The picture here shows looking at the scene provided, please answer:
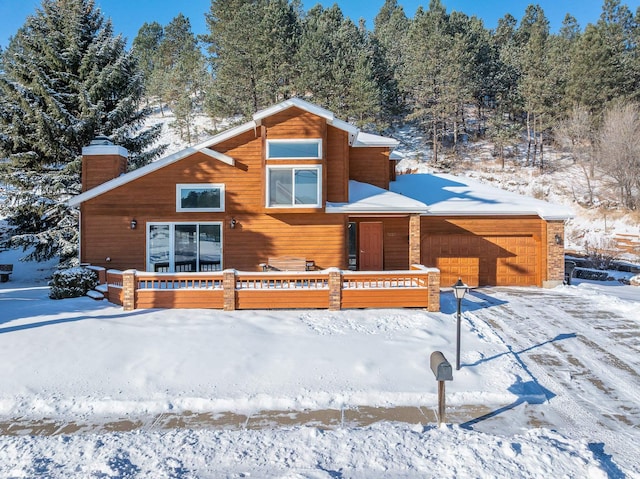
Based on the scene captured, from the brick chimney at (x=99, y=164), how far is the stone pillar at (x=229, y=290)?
6.52 m

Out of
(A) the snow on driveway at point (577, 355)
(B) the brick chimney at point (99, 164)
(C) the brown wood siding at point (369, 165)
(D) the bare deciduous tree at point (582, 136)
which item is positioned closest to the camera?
(A) the snow on driveway at point (577, 355)

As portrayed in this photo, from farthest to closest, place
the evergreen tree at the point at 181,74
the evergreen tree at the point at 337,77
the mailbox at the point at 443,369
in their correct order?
1. the evergreen tree at the point at 181,74
2. the evergreen tree at the point at 337,77
3. the mailbox at the point at 443,369

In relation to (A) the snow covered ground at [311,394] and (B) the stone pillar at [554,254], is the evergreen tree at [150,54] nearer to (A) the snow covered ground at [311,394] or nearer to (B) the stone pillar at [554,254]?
(A) the snow covered ground at [311,394]

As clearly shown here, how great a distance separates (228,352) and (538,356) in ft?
19.0

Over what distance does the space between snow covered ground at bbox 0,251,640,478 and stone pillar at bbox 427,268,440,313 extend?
350mm

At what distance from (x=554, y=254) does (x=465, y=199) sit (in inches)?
144

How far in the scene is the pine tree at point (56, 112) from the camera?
1579 cm

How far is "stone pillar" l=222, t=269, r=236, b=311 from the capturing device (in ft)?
31.5

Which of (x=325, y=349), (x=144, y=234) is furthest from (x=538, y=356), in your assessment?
(x=144, y=234)

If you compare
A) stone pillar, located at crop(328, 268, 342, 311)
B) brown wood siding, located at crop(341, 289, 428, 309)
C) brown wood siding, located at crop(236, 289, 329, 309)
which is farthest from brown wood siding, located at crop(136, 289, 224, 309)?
brown wood siding, located at crop(341, 289, 428, 309)

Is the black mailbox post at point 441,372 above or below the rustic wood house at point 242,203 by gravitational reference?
below

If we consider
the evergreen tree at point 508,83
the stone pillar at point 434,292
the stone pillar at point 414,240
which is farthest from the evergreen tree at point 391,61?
the stone pillar at point 434,292

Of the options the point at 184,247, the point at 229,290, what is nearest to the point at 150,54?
the point at 184,247

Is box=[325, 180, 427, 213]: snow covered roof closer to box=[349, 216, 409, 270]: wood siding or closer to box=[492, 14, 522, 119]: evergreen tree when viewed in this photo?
box=[349, 216, 409, 270]: wood siding
